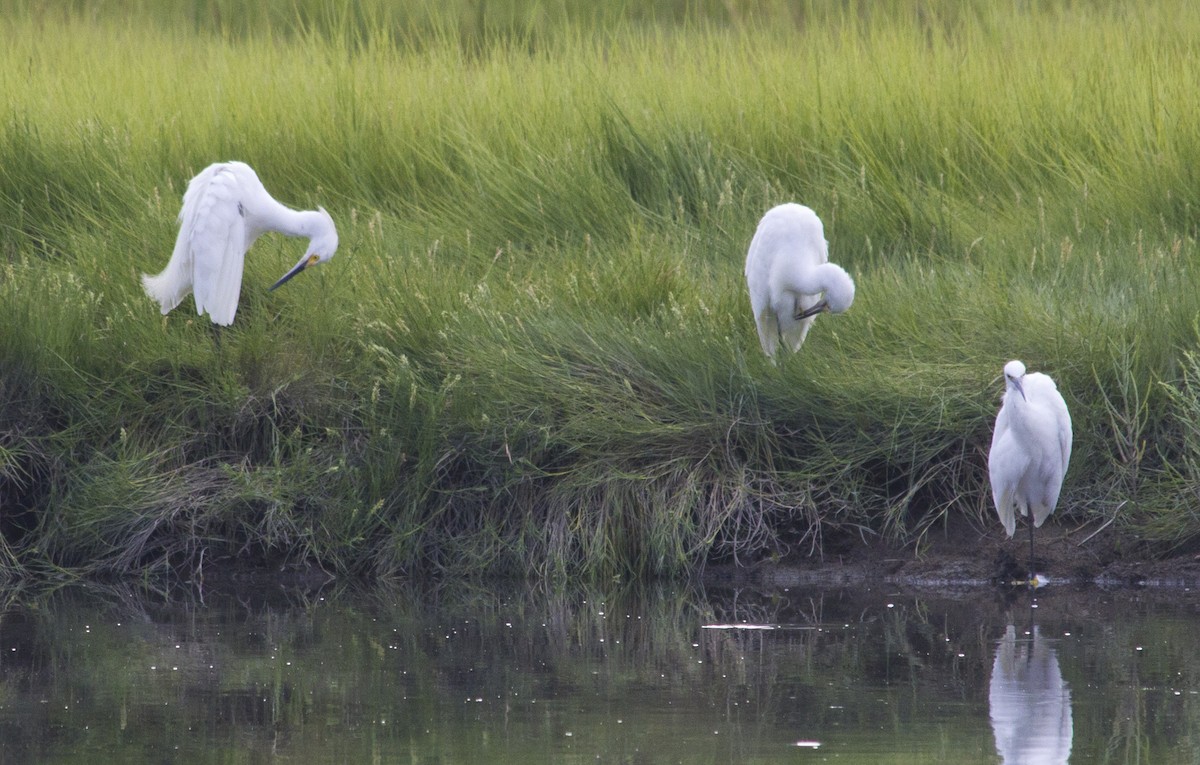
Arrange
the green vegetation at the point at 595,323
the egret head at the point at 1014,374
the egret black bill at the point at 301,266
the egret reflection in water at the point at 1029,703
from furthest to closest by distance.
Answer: the egret black bill at the point at 301,266
the green vegetation at the point at 595,323
the egret head at the point at 1014,374
the egret reflection in water at the point at 1029,703

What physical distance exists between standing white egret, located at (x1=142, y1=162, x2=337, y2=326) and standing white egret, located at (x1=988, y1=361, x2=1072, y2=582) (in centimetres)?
271

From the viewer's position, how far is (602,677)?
4.20 m

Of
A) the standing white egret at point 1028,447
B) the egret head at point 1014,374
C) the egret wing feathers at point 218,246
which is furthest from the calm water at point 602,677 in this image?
the egret wing feathers at point 218,246

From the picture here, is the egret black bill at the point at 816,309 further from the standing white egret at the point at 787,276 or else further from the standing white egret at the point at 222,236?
the standing white egret at the point at 222,236

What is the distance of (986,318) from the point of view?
5711mm

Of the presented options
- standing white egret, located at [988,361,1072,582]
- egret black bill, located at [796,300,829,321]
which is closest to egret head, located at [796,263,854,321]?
egret black bill, located at [796,300,829,321]

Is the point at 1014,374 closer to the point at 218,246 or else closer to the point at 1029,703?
the point at 1029,703

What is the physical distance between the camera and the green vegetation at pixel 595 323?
5.51m

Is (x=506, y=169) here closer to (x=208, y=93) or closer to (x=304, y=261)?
(x=304, y=261)

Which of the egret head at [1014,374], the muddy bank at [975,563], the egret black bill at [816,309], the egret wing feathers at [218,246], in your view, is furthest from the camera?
the egret wing feathers at [218,246]

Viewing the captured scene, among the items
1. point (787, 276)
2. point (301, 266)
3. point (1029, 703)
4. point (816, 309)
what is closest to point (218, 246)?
point (301, 266)

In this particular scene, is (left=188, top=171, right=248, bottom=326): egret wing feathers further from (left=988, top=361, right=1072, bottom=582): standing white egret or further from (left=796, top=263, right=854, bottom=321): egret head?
(left=988, top=361, right=1072, bottom=582): standing white egret

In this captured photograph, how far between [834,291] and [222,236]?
2.42 meters

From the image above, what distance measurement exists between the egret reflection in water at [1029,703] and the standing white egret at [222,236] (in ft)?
10.3
